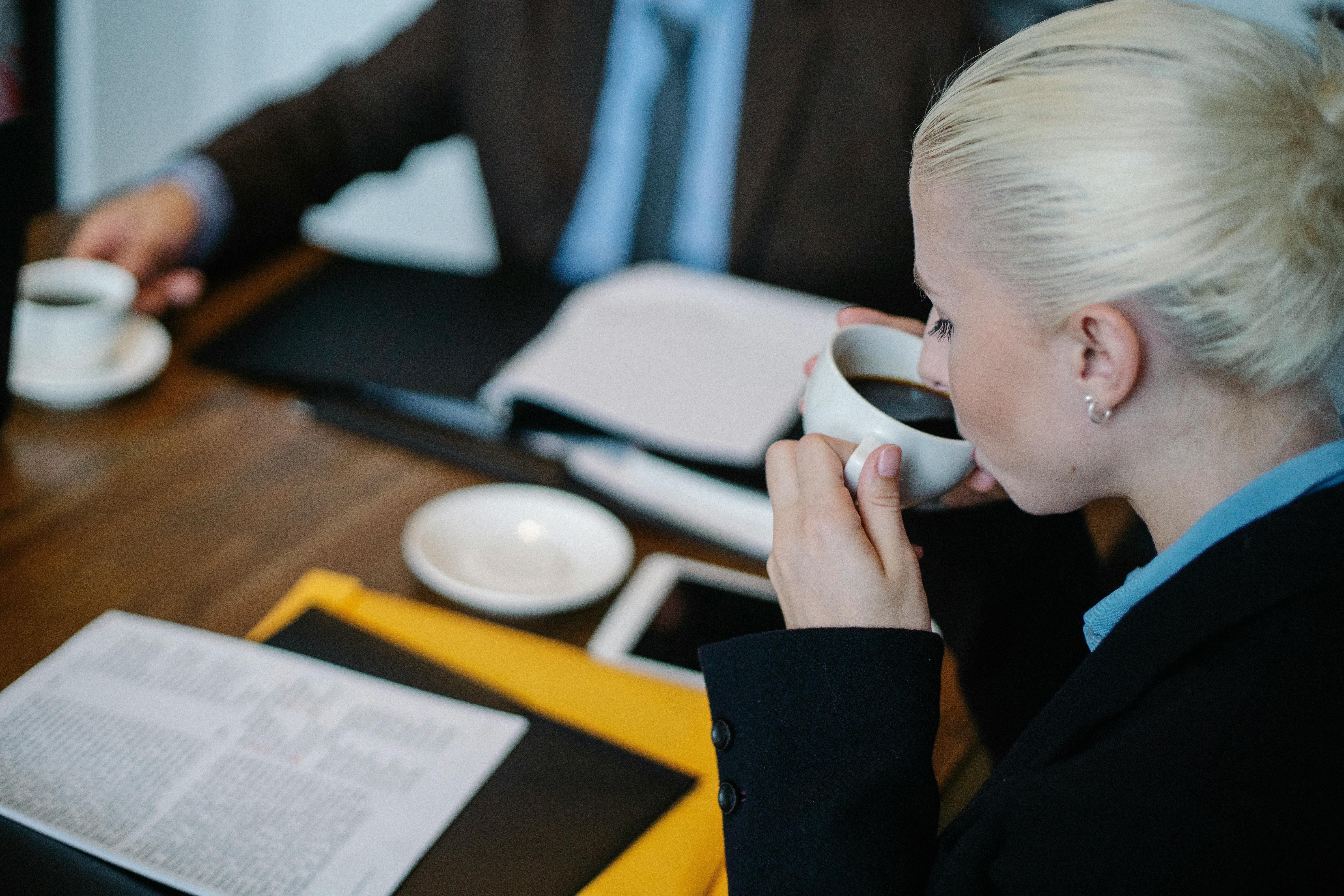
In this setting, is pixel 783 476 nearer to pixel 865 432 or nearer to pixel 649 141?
pixel 865 432

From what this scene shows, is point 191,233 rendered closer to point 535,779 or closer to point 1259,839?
point 535,779

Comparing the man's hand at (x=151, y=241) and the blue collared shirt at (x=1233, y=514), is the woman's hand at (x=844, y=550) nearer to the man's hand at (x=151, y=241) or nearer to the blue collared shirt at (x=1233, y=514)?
the blue collared shirt at (x=1233, y=514)

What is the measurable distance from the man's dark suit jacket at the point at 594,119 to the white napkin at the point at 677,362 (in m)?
0.31

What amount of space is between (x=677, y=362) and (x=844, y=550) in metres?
0.53

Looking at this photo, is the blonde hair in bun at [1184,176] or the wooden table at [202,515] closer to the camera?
the blonde hair in bun at [1184,176]

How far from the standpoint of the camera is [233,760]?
649 millimetres

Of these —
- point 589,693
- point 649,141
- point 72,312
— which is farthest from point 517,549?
point 649,141

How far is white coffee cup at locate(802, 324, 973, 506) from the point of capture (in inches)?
26.3

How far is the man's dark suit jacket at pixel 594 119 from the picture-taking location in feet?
5.06

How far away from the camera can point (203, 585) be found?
0.83m

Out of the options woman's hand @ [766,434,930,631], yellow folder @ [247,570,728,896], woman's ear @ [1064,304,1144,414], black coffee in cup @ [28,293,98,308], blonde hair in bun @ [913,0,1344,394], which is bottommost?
yellow folder @ [247,570,728,896]

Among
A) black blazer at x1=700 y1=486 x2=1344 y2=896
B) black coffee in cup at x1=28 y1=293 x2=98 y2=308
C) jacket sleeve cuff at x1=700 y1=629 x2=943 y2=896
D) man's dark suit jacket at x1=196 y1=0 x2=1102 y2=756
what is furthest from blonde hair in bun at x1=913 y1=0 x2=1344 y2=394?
black coffee in cup at x1=28 y1=293 x2=98 y2=308

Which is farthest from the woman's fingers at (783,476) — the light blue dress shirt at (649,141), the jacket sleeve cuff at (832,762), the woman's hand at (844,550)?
the light blue dress shirt at (649,141)

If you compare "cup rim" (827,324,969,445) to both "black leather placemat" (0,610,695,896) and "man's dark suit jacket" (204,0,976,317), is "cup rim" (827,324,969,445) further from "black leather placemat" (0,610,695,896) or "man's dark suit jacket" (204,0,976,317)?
"man's dark suit jacket" (204,0,976,317)
